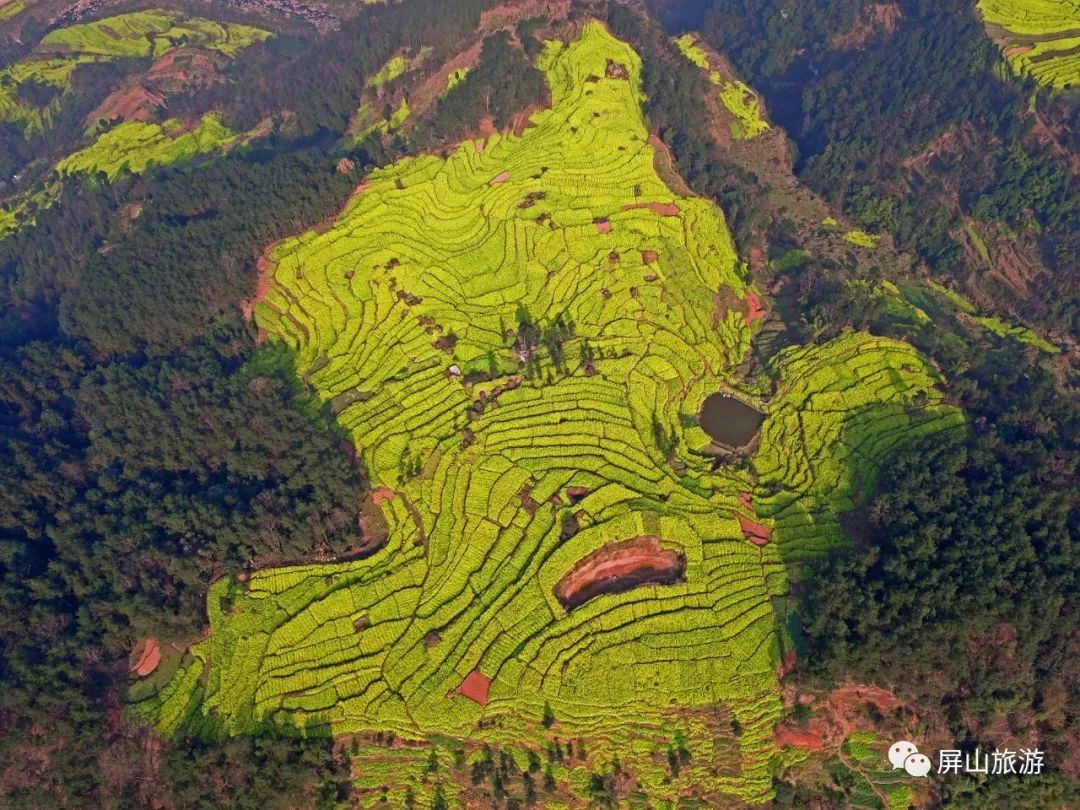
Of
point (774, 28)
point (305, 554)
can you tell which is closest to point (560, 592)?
point (305, 554)

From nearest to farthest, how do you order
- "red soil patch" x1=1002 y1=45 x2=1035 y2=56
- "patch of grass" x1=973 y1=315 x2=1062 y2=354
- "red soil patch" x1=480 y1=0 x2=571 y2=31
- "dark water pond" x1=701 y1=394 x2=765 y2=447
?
"dark water pond" x1=701 y1=394 x2=765 y2=447, "patch of grass" x1=973 y1=315 x2=1062 y2=354, "red soil patch" x1=480 y1=0 x2=571 y2=31, "red soil patch" x1=1002 y1=45 x2=1035 y2=56

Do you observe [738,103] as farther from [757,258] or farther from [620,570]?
[620,570]

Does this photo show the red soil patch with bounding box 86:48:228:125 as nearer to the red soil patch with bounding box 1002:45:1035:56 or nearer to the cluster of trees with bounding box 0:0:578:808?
the cluster of trees with bounding box 0:0:578:808

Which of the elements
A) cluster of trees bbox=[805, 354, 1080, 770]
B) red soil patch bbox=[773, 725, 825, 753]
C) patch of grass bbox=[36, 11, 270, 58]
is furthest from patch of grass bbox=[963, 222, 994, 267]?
patch of grass bbox=[36, 11, 270, 58]

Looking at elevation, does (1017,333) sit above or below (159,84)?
below

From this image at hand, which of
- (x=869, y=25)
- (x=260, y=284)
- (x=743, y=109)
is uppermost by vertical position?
(x=869, y=25)

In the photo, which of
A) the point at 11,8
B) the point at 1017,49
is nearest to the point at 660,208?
the point at 1017,49
